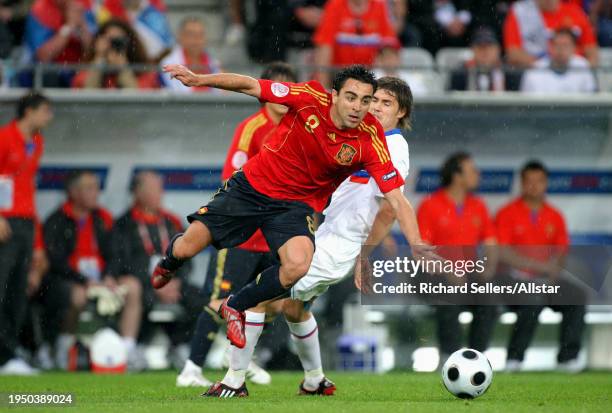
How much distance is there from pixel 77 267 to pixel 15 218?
3.24 ft

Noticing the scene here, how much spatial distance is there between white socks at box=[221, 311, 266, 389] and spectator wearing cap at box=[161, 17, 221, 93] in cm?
515

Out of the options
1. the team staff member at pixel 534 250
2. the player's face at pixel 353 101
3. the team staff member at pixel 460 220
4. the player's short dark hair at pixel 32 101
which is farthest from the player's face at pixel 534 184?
the player's face at pixel 353 101

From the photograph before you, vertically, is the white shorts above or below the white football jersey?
below

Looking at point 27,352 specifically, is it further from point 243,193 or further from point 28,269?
point 243,193

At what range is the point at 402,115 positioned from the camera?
9469mm

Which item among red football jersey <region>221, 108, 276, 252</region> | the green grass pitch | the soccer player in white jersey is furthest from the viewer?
red football jersey <region>221, 108, 276, 252</region>

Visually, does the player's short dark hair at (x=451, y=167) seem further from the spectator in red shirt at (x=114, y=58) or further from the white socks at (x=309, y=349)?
the white socks at (x=309, y=349)

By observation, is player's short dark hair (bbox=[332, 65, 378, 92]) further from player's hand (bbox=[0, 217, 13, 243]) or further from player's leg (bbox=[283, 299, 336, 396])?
player's hand (bbox=[0, 217, 13, 243])

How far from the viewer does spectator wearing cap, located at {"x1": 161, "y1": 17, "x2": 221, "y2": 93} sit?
44.2 ft

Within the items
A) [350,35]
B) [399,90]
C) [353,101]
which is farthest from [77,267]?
[353,101]

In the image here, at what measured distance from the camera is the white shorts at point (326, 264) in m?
8.84

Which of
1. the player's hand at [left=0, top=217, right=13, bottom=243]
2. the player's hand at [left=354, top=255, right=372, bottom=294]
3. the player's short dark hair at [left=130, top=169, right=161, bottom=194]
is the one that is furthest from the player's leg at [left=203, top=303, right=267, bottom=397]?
the player's short dark hair at [left=130, top=169, right=161, bottom=194]

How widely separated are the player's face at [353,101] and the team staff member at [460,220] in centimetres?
514

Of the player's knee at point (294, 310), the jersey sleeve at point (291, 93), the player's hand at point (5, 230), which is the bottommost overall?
the player's knee at point (294, 310)
